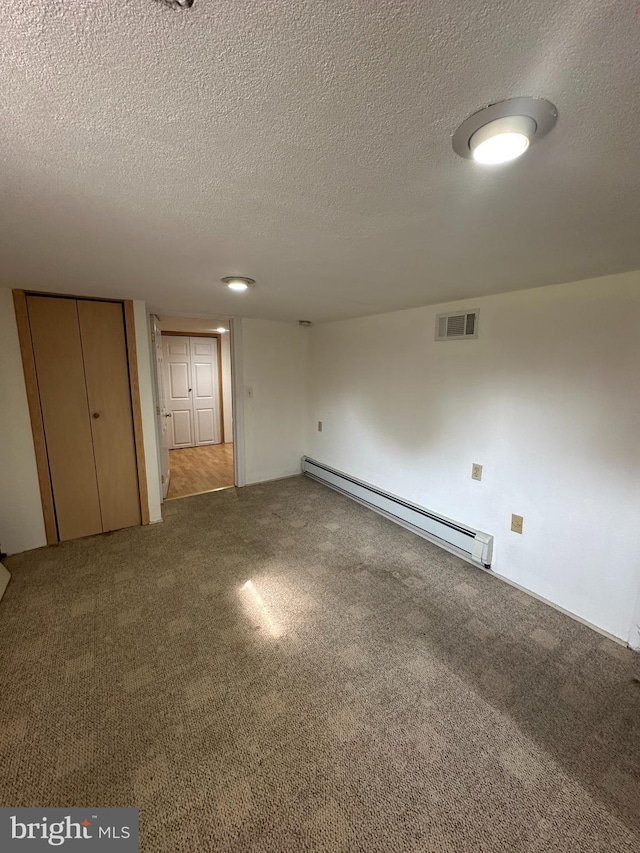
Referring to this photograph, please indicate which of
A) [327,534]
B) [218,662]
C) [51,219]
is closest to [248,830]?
[218,662]

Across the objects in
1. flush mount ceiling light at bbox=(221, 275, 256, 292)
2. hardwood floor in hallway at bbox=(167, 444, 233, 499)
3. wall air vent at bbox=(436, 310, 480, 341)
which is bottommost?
hardwood floor in hallway at bbox=(167, 444, 233, 499)

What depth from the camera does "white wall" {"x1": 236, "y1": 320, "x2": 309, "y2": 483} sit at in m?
4.24

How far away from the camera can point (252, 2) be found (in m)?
0.52

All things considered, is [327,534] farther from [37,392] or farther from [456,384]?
[37,392]

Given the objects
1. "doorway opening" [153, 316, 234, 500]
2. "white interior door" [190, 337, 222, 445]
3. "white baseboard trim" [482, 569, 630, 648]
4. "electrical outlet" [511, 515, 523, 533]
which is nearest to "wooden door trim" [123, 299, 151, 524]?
"doorway opening" [153, 316, 234, 500]

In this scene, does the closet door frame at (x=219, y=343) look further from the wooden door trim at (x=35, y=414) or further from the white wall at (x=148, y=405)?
the wooden door trim at (x=35, y=414)

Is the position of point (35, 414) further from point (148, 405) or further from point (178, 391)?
point (178, 391)

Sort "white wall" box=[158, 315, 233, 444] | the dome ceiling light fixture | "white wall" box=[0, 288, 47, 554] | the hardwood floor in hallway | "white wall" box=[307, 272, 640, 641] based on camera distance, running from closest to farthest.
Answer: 1. the dome ceiling light fixture
2. "white wall" box=[307, 272, 640, 641]
3. "white wall" box=[0, 288, 47, 554]
4. the hardwood floor in hallway
5. "white wall" box=[158, 315, 233, 444]

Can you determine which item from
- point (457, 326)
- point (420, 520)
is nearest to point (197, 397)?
point (420, 520)

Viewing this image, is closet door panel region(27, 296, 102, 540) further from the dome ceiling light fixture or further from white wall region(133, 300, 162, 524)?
the dome ceiling light fixture

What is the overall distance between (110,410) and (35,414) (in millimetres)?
532

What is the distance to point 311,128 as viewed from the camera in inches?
31.1

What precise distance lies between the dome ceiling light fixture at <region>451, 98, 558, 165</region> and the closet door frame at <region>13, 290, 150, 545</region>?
3.02 meters

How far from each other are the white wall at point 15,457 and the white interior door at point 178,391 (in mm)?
2862
